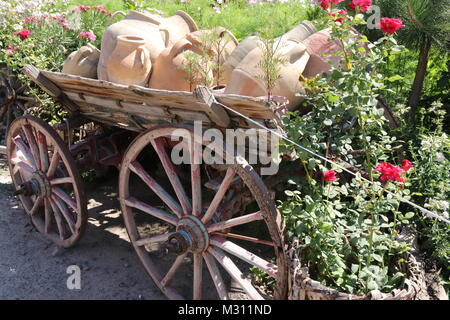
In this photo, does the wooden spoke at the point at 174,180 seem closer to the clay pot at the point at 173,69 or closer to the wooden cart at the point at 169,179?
the wooden cart at the point at 169,179

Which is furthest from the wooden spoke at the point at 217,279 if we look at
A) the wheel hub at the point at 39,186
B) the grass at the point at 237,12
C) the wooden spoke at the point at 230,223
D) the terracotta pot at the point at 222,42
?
the grass at the point at 237,12

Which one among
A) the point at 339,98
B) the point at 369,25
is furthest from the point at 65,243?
the point at 369,25

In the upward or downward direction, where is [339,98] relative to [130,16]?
downward

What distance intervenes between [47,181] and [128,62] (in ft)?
3.24

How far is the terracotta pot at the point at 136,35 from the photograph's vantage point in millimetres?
2953

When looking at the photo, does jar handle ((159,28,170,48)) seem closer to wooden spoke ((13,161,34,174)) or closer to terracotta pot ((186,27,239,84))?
terracotta pot ((186,27,239,84))

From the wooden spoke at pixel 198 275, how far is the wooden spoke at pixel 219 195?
0.21 m

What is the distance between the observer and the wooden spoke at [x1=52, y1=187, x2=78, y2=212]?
3.05 m

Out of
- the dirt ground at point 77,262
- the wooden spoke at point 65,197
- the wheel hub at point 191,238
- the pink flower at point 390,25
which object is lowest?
the dirt ground at point 77,262

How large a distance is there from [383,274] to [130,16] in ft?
7.20
